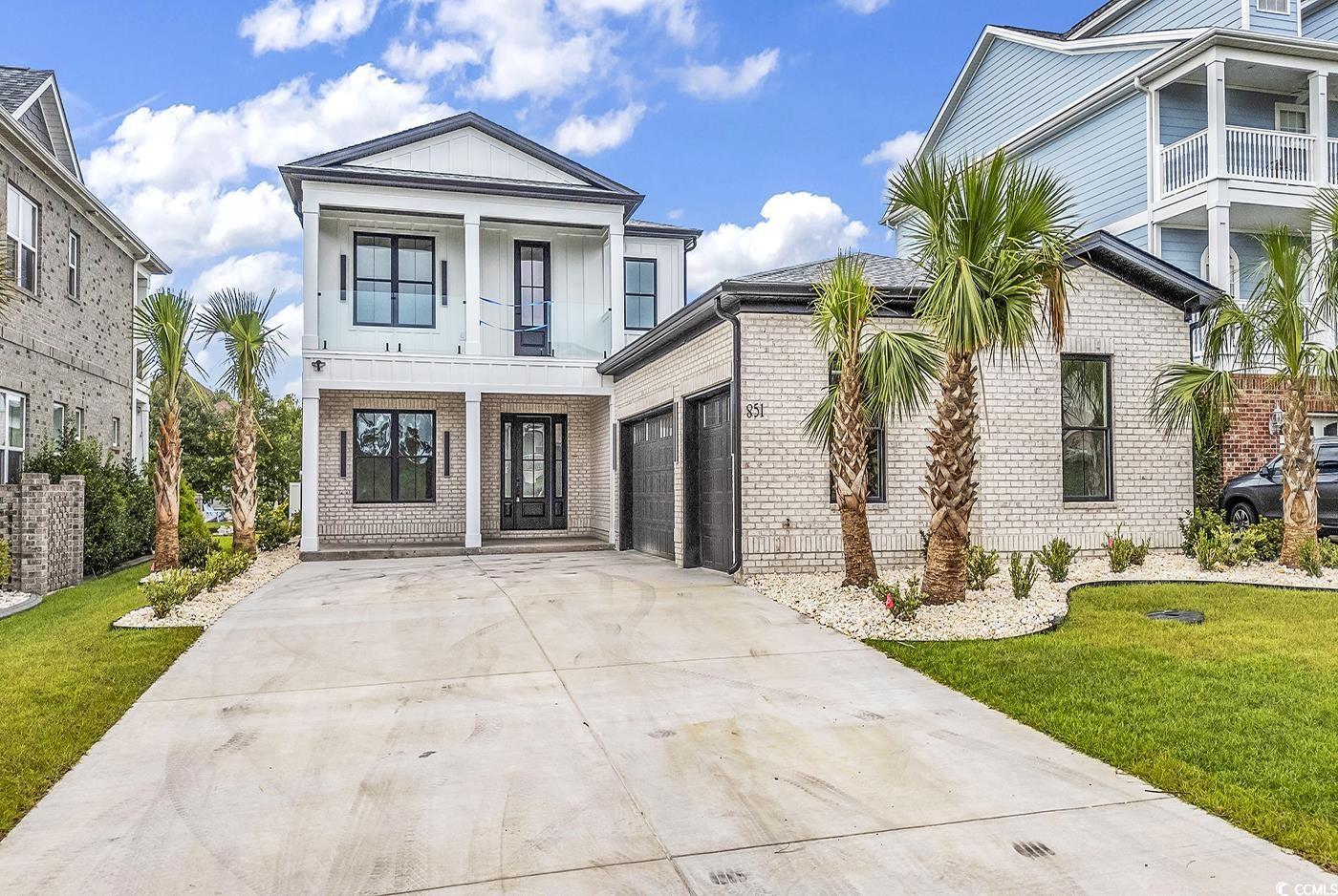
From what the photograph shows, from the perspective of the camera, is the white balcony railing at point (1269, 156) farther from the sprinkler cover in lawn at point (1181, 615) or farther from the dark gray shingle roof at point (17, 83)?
the dark gray shingle roof at point (17, 83)

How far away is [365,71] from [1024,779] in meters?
31.7

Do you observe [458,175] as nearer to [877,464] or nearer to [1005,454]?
[877,464]

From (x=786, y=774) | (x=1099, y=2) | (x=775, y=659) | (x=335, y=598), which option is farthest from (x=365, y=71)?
(x=786, y=774)

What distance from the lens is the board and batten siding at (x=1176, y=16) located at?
19031mm

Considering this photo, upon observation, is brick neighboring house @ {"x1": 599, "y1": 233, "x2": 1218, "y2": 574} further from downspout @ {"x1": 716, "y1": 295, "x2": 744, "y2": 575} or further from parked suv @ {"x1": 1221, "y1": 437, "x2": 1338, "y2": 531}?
parked suv @ {"x1": 1221, "y1": 437, "x2": 1338, "y2": 531}

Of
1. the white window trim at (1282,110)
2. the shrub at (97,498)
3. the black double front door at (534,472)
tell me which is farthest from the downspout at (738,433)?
the white window trim at (1282,110)

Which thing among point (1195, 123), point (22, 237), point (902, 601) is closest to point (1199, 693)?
point (902, 601)

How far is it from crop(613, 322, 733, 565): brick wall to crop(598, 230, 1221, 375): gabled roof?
10.1 inches

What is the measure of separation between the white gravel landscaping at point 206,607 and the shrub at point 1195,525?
12142 mm

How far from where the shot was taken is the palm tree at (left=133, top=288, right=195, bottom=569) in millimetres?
12781

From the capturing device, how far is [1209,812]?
4102mm

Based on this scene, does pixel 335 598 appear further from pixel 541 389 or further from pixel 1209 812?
pixel 1209 812

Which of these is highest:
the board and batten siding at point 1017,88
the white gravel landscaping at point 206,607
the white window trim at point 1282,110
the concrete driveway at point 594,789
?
the board and batten siding at point 1017,88

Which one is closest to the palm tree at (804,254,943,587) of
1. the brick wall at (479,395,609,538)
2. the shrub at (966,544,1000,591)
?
the shrub at (966,544,1000,591)
